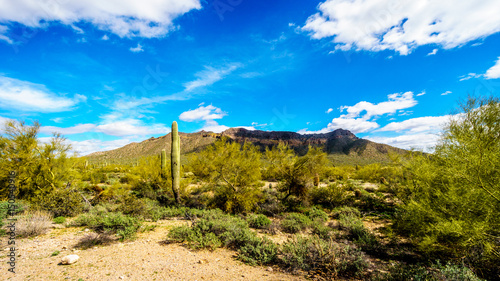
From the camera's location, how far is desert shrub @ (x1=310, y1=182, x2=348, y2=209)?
43.0ft

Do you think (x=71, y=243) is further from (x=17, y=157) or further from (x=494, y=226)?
(x=494, y=226)

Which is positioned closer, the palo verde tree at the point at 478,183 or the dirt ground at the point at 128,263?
the palo verde tree at the point at 478,183

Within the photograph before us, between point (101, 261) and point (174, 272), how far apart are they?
2.06 meters

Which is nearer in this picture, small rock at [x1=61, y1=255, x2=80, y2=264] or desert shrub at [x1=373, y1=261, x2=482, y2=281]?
desert shrub at [x1=373, y1=261, x2=482, y2=281]

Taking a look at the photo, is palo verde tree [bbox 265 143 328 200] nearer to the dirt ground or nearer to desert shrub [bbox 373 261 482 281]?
the dirt ground

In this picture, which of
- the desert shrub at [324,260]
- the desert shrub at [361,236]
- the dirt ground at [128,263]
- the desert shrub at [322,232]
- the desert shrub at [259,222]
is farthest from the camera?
the desert shrub at [259,222]

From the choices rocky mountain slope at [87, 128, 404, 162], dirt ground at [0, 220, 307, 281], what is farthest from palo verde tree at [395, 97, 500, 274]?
rocky mountain slope at [87, 128, 404, 162]

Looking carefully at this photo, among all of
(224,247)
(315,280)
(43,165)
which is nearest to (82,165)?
(43,165)

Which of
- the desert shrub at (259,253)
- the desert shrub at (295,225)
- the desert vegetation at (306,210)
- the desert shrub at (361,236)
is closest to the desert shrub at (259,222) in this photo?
the desert vegetation at (306,210)

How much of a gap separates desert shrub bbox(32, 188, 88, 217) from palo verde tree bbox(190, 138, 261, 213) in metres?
6.01

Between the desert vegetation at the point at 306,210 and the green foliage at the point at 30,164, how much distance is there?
0.05 meters

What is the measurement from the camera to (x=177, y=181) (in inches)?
504

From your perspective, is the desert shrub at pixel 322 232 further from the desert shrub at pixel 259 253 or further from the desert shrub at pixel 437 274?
the desert shrub at pixel 437 274

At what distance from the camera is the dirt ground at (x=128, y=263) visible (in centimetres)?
439
